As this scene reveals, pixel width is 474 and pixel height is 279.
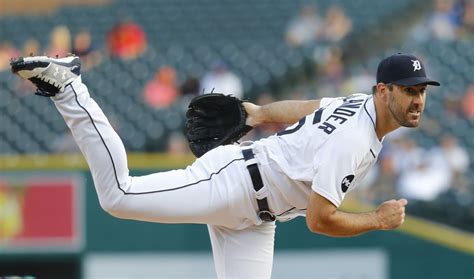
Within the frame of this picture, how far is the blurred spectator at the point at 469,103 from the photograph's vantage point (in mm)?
10250

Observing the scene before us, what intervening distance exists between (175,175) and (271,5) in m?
9.99

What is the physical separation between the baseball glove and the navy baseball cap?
918mm

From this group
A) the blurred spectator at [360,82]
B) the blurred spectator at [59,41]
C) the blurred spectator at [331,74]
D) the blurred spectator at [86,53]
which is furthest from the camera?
the blurred spectator at [59,41]

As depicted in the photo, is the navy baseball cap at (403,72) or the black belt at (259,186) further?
the black belt at (259,186)

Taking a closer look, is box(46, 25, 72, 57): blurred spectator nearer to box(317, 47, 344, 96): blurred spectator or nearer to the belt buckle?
box(317, 47, 344, 96): blurred spectator

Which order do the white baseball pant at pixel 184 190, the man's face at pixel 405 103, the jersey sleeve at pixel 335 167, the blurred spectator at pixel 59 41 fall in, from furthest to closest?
the blurred spectator at pixel 59 41, the white baseball pant at pixel 184 190, the man's face at pixel 405 103, the jersey sleeve at pixel 335 167

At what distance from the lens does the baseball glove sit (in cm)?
544

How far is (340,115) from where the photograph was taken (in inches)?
193

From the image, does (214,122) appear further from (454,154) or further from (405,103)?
(454,154)

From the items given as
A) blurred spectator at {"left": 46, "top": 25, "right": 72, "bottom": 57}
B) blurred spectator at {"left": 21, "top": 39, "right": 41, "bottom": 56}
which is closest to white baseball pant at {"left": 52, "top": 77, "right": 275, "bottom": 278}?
blurred spectator at {"left": 46, "top": 25, "right": 72, "bottom": 57}

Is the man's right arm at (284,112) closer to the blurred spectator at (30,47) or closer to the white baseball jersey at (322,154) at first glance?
the white baseball jersey at (322,154)

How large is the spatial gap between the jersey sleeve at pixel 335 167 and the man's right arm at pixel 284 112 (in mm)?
668

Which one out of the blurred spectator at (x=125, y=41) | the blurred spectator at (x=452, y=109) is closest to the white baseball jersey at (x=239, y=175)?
the blurred spectator at (x=452, y=109)

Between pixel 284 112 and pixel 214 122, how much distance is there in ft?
1.26
